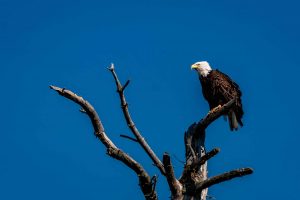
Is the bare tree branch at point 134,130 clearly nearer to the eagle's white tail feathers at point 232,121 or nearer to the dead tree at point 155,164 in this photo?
the dead tree at point 155,164

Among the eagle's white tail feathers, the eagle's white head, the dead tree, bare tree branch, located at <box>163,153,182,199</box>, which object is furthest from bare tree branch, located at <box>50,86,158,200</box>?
the eagle's white head

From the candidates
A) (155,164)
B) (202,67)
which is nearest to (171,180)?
(155,164)

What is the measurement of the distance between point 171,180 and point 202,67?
553cm

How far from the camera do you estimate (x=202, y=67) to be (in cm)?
1026

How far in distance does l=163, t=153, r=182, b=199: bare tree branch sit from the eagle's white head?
200 inches

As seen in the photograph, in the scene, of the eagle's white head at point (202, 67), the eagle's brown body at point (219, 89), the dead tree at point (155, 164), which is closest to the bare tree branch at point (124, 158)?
the dead tree at point (155, 164)

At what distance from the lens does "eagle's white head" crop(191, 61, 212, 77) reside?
393 inches

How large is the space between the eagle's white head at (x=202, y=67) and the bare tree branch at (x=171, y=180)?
5083 millimetres

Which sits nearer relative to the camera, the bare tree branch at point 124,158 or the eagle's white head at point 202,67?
the bare tree branch at point 124,158

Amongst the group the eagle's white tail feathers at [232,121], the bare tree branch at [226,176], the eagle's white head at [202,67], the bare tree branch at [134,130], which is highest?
the eagle's white head at [202,67]

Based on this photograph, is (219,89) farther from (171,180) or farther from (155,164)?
(171,180)

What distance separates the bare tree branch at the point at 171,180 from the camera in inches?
186

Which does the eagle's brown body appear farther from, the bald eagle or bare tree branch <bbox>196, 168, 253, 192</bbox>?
bare tree branch <bbox>196, 168, 253, 192</bbox>

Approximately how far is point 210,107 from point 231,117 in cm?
88
